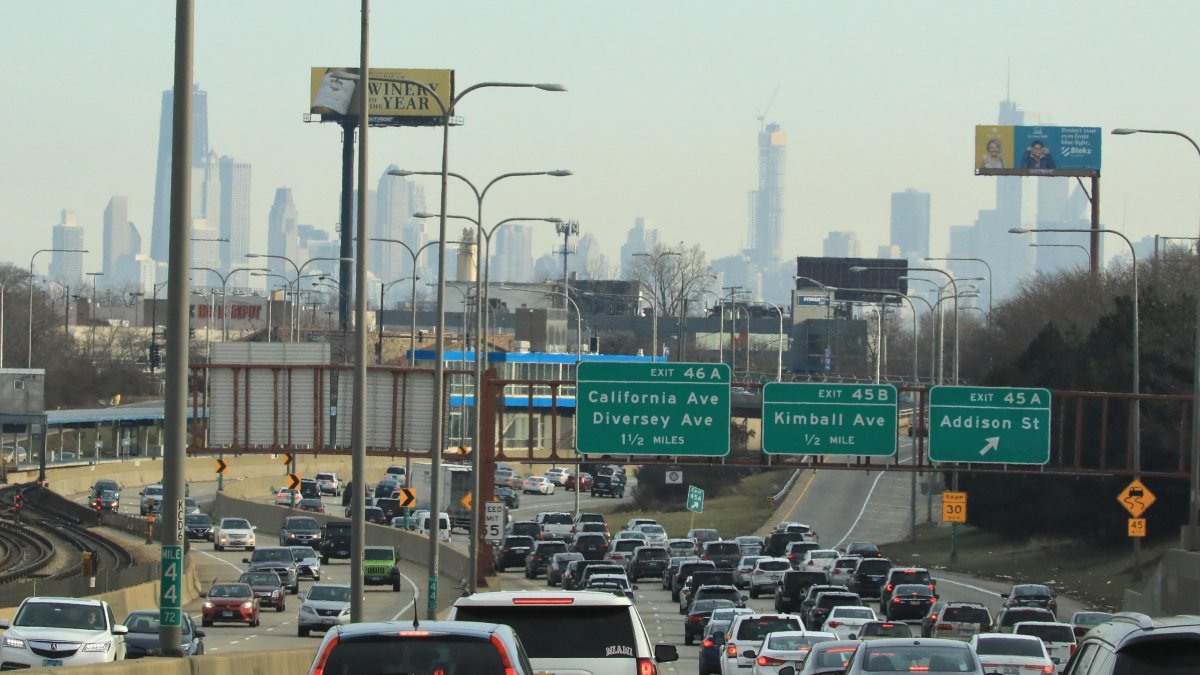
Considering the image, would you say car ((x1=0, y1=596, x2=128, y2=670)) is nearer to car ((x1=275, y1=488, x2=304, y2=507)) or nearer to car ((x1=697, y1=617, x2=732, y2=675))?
car ((x1=697, y1=617, x2=732, y2=675))

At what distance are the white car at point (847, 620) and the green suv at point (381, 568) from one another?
2438 centimetres

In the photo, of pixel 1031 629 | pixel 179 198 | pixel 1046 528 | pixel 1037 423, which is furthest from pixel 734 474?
pixel 179 198

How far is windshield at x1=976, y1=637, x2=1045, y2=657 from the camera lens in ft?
91.9

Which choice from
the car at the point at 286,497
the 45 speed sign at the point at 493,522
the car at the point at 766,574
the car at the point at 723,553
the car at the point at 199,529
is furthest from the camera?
the car at the point at 286,497

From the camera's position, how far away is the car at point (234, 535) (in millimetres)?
76250

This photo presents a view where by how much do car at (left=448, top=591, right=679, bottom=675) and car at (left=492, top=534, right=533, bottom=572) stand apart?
179 feet

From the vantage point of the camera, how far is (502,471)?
11531cm

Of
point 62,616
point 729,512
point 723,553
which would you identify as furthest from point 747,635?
point 729,512

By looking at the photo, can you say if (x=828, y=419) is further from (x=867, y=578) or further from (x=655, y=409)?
(x=867, y=578)

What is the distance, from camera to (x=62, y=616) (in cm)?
2855

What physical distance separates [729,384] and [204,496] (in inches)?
2515

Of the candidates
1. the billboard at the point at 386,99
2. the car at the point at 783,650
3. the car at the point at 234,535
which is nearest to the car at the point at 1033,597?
the car at the point at 783,650

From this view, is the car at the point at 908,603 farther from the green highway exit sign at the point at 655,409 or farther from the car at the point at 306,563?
the car at the point at 306,563

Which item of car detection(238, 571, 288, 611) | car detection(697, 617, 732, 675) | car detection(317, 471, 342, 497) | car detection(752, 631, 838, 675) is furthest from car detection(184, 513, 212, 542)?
car detection(752, 631, 838, 675)
